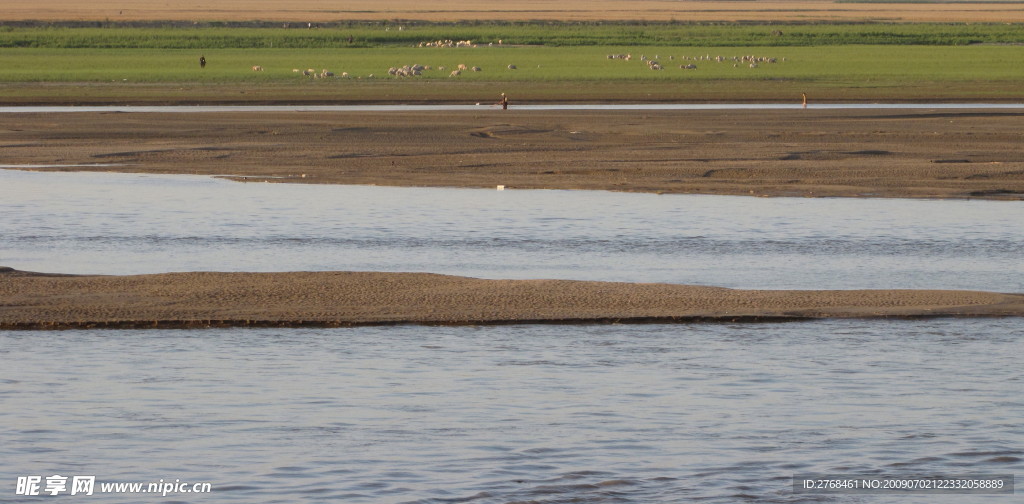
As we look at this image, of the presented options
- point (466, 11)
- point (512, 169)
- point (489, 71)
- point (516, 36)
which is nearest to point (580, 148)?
point (512, 169)

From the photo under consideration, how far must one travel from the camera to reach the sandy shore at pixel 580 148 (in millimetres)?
26172

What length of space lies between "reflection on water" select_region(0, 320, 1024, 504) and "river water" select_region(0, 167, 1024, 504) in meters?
0.03

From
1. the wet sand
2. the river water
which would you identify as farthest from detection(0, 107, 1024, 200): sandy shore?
the river water

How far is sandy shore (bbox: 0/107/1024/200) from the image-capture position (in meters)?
26.2

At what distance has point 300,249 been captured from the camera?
17891 millimetres

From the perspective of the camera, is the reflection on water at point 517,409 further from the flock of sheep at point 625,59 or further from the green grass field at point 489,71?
the flock of sheep at point 625,59

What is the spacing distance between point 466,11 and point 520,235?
14846 cm

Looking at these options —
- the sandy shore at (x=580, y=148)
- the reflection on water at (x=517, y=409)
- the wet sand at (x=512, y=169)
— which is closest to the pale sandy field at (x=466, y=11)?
the sandy shore at (x=580, y=148)

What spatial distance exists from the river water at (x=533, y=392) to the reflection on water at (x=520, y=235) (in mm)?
86

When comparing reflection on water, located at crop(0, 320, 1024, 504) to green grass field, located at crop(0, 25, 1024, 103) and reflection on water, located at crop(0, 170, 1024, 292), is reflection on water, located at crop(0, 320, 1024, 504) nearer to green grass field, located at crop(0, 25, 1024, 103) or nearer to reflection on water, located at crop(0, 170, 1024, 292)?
reflection on water, located at crop(0, 170, 1024, 292)

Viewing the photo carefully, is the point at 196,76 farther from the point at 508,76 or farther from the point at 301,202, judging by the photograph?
the point at 301,202

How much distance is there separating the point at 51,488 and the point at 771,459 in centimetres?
410

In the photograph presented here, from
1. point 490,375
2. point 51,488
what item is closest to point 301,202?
point 490,375

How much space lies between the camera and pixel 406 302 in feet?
46.2
